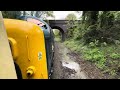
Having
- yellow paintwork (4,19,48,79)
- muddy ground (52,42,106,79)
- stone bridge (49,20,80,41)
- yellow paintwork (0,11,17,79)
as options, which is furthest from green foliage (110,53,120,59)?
stone bridge (49,20,80,41)

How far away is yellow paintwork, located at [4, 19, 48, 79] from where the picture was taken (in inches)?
131

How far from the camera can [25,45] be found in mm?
3355

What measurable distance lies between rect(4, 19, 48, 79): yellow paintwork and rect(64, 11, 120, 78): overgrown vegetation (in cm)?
609

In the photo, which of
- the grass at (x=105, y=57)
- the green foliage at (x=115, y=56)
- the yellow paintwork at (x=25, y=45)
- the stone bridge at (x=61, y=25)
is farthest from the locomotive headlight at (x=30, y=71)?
the stone bridge at (x=61, y=25)

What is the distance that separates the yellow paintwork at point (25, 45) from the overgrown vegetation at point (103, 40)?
6090 millimetres

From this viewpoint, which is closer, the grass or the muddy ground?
the muddy ground

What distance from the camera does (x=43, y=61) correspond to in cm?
381

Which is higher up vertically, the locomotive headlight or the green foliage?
the locomotive headlight

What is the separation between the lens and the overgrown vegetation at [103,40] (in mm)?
10211

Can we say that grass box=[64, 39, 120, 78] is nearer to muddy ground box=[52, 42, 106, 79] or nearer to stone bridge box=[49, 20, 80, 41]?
muddy ground box=[52, 42, 106, 79]

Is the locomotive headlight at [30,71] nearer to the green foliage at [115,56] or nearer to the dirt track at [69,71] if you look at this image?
the dirt track at [69,71]
